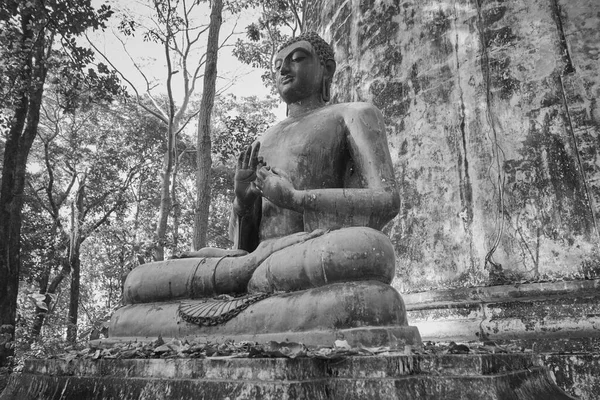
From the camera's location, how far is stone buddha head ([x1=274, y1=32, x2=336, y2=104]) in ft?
11.1

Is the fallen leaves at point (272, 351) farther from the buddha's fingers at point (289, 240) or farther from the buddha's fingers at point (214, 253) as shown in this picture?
the buddha's fingers at point (214, 253)

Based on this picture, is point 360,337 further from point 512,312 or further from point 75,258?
point 75,258

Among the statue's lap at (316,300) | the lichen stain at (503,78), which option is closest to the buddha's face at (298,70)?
the statue's lap at (316,300)

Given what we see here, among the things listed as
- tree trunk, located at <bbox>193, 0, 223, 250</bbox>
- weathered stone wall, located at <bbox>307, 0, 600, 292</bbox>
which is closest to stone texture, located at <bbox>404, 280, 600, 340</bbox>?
weathered stone wall, located at <bbox>307, 0, 600, 292</bbox>

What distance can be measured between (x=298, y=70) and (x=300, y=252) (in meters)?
1.43

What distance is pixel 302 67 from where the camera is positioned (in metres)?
3.40

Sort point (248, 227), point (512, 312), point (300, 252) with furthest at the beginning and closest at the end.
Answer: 1. point (512, 312)
2. point (248, 227)
3. point (300, 252)

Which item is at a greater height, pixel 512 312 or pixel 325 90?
pixel 325 90

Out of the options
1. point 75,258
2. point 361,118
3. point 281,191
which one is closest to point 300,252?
point 281,191

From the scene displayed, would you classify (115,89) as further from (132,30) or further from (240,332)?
(240,332)

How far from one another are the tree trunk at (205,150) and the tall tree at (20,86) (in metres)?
2.32

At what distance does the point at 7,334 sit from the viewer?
649 cm

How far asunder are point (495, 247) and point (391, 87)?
7.03ft

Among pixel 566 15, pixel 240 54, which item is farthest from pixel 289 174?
pixel 240 54
